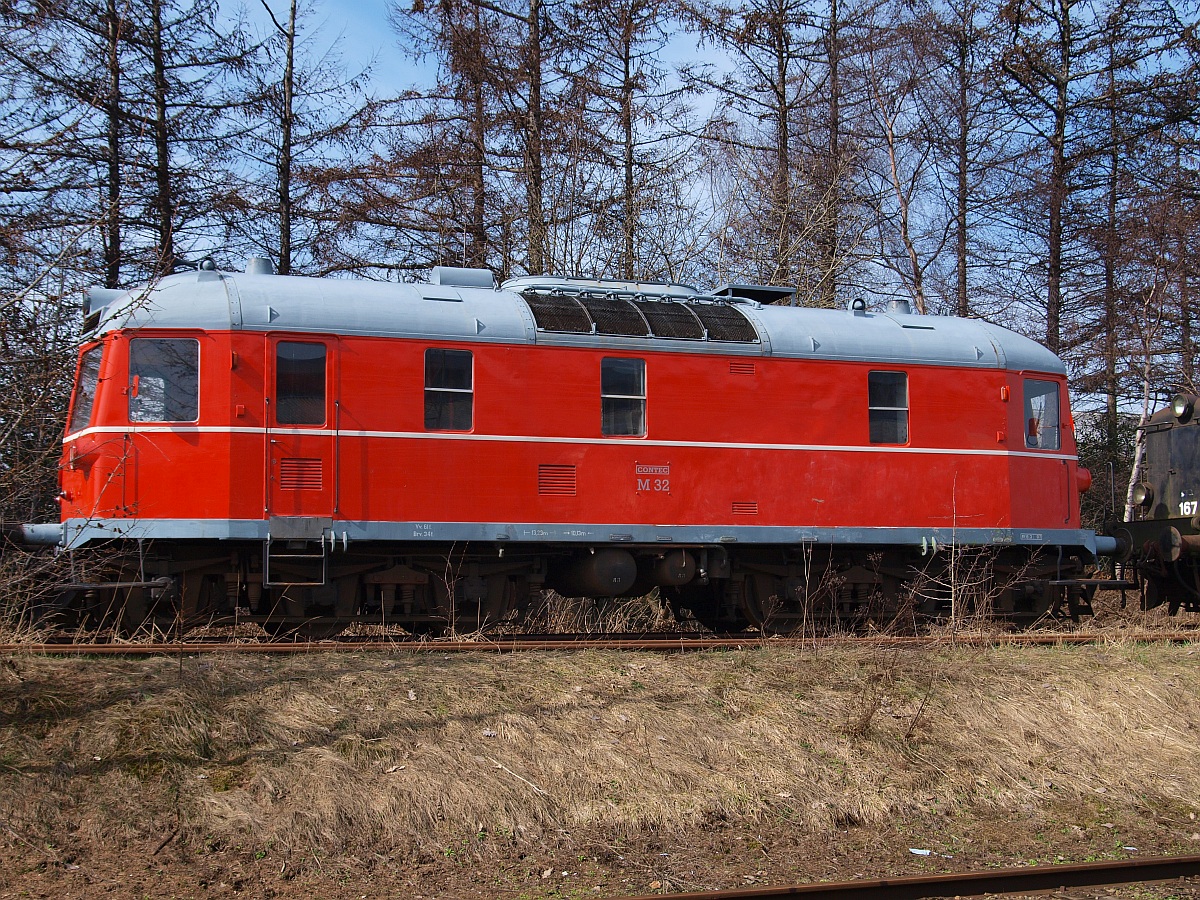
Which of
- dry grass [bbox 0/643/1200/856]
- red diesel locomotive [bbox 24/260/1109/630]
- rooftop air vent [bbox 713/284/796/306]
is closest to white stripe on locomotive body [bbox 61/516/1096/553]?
red diesel locomotive [bbox 24/260/1109/630]

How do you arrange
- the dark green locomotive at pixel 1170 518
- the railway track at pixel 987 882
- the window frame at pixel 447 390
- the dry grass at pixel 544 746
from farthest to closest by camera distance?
the dark green locomotive at pixel 1170 518, the window frame at pixel 447 390, the dry grass at pixel 544 746, the railway track at pixel 987 882

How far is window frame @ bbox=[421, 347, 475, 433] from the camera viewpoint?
11094 millimetres

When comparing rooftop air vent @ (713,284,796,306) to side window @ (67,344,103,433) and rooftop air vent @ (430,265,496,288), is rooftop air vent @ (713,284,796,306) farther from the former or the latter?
side window @ (67,344,103,433)

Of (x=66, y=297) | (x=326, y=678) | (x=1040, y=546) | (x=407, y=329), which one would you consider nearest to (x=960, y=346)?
(x=1040, y=546)

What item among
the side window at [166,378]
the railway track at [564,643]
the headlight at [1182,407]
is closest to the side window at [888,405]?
the railway track at [564,643]

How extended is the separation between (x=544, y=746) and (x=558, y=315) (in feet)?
18.2

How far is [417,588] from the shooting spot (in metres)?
11.3

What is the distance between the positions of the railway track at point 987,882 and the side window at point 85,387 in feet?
25.5

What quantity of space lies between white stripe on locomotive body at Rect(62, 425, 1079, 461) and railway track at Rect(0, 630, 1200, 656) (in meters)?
2.02

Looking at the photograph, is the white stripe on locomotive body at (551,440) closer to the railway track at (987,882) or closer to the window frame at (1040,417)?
the window frame at (1040,417)

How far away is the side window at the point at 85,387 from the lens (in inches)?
417

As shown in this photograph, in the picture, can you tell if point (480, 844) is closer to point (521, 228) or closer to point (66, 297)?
point (66, 297)

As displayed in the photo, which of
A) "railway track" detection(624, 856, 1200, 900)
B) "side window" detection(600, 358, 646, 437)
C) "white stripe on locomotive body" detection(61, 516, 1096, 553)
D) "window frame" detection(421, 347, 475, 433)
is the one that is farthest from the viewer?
"side window" detection(600, 358, 646, 437)

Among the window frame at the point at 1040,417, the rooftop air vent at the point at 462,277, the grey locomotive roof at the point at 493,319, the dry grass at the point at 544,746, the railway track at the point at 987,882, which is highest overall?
the rooftop air vent at the point at 462,277
